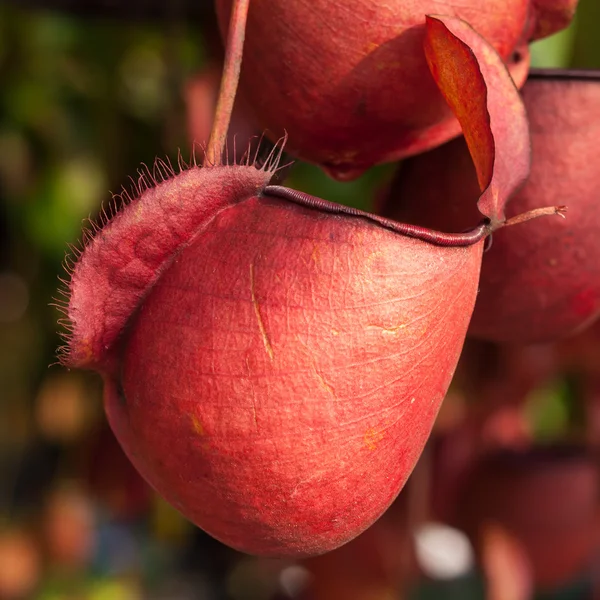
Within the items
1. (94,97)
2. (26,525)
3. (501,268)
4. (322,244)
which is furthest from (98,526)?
(322,244)

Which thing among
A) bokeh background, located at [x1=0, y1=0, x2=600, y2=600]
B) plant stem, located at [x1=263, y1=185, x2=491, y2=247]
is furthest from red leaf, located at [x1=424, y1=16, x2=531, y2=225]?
bokeh background, located at [x1=0, y1=0, x2=600, y2=600]

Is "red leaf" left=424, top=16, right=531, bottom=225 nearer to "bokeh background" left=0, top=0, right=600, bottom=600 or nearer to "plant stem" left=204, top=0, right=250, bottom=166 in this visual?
"plant stem" left=204, top=0, right=250, bottom=166

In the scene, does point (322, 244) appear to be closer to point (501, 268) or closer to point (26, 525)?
point (501, 268)

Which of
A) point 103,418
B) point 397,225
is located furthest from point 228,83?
point 103,418

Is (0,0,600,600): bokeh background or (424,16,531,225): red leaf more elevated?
(424,16,531,225): red leaf

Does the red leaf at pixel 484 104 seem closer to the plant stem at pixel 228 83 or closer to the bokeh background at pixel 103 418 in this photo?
the plant stem at pixel 228 83

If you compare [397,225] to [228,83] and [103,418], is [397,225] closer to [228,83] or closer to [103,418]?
[228,83]

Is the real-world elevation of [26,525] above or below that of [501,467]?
below
